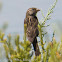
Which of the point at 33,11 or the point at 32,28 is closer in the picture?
the point at 32,28

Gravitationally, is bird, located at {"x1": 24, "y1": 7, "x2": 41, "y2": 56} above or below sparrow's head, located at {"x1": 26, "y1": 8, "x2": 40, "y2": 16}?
below

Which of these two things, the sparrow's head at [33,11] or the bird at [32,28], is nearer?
the bird at [32,28]

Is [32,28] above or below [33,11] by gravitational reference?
below

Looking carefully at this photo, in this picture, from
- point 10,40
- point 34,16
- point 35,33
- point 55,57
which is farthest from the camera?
point 34,16

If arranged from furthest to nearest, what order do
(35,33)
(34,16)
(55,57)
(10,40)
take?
1. (34,16)
2. (35,33)
3. (10,40)
4. (55,57)

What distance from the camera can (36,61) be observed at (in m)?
3.53

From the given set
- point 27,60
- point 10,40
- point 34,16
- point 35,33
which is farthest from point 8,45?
point 34,16

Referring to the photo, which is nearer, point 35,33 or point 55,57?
point 55,57

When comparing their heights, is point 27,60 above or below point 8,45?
below

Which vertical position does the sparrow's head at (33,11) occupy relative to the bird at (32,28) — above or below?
above

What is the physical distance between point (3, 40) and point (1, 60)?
15.5 inches

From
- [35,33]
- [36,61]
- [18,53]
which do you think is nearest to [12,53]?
[18,53]

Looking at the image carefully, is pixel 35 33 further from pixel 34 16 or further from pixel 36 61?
pixel 36 61

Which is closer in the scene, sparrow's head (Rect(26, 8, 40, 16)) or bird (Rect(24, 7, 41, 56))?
bird (Rect(24, 7, 41, 56))
